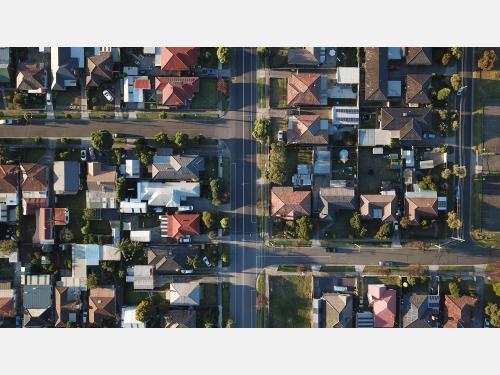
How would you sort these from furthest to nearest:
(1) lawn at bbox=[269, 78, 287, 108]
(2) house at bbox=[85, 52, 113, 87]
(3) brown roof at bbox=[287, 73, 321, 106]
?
1. (1) lawn at bbox=[269, 78, 287, 108]
2. (2) house at bbox=[85, 52, 113, 87]
3. (3) brown roof at bbox=[287, 73, 321, 106]

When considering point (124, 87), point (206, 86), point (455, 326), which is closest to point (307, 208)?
point (206, 86)

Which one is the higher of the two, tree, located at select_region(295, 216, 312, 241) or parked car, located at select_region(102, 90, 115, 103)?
parked car, located at select_region(102, 90, 115, 103)

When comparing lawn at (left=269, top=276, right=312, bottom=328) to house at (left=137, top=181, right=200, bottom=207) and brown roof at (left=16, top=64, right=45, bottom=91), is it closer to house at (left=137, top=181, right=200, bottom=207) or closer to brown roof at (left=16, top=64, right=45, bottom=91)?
house at (left=137, top=181, right=200, bottom=207)

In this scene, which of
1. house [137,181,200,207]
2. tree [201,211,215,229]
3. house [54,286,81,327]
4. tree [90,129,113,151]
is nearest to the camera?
tree [90,129,113,151]

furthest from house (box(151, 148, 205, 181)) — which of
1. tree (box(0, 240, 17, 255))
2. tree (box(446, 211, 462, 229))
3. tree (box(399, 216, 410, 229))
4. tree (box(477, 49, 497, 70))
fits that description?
tree (box(477, 49, 497, 70))

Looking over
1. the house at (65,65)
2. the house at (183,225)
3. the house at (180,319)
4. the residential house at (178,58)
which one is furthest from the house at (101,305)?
the residential house at (178,58)

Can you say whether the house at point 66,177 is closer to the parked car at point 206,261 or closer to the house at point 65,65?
the house at point 65,65
